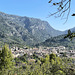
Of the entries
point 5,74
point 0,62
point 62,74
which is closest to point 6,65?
point 0,62

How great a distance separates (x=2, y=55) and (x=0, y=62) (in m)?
1.62

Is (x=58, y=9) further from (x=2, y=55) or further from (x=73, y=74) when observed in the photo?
(x=2, y=55)

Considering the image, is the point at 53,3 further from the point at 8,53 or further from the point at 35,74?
the point at 8,53

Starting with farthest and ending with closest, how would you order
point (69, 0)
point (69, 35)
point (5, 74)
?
point (5, 74), point (69, 35), point (69, 0)

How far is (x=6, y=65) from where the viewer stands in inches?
921

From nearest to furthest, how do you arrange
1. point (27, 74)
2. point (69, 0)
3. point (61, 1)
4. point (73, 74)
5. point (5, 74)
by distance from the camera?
point (69, 0) → point (61, 1) → point (73, 74) → point (5, 74) → point (27, 74)

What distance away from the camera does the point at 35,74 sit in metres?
13.6

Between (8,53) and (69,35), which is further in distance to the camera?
(8,53)

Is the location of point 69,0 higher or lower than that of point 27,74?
higher

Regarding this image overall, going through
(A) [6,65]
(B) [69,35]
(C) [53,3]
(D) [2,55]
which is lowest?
(A) [6,65]

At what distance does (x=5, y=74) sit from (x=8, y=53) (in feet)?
39.7

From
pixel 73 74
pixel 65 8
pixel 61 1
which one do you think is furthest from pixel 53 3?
pixel 73 74

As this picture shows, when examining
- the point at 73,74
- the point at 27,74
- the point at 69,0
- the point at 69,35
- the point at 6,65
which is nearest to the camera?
the point at 69,0

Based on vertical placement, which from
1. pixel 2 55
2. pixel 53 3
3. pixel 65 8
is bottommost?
pixel 2 55
